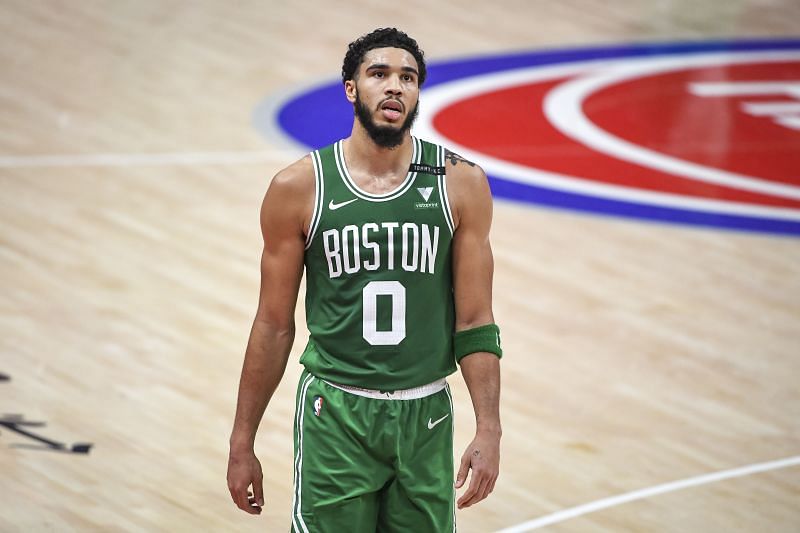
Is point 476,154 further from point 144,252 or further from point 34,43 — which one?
point 34,43

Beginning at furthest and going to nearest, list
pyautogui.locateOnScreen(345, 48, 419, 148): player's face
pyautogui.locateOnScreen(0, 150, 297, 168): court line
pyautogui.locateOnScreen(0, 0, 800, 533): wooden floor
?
pyautogui.locateOnScreen(0, 150, 297, 168): court line < pyautogui.locateOnScreen(0, 0, 800, 533): wooden floor < pyautogui.locateOnScreen(345, 48, 419, 148): player's face

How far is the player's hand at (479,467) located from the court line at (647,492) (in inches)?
78.9

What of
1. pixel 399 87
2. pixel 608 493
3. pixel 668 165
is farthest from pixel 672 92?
pixel 399 87

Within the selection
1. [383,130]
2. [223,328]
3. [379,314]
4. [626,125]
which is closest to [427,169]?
[383,130]

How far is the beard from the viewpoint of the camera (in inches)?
142

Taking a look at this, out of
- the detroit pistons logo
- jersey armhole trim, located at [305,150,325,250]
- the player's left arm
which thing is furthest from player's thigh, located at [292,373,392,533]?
the detroit pistons logo

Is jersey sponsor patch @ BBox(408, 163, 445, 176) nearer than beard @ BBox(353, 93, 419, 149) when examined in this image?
No

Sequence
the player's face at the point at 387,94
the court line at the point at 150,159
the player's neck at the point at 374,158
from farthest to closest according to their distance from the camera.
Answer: the court line at the point at 150,159 → the player's neck at the point at 374,158 → the player's face at the point at 387,94

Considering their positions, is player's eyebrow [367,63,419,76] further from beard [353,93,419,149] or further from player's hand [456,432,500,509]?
player's hand [456,432,500,509]

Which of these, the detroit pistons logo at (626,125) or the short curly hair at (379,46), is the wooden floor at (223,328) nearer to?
the detroit pistons logo at (626,125)

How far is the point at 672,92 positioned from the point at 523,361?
529 centimetres

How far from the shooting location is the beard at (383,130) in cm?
360

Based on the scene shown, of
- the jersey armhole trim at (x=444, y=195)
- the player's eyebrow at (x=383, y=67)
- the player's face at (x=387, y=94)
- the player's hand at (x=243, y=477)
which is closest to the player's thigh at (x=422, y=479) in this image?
the player's hand at (x=243, y=477)

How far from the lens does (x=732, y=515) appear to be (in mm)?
5797
